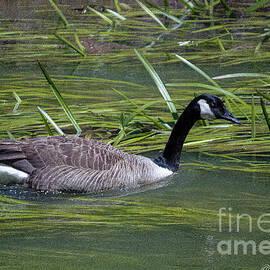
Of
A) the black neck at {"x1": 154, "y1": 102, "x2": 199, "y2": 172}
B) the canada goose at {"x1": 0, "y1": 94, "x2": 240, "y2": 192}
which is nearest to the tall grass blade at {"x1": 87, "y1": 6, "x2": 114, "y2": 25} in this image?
the black neck at {"x1": 154, "y1": 102, "x2": 199, "y2": 172}

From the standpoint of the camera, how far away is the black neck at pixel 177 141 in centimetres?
810

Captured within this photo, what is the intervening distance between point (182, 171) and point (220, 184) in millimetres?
819

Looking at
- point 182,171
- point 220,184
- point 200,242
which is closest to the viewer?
point 200,242

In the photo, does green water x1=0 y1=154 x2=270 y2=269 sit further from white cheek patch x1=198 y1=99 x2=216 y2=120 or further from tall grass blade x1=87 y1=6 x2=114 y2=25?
tall grass blade x1=87 y1=6 x2=114 y2=25

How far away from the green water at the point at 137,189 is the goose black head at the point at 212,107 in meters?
0.39

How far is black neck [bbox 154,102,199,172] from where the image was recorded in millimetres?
8102

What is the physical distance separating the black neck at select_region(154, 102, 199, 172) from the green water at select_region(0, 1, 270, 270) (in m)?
0.19

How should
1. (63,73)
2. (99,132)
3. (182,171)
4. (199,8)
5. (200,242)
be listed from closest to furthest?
(200,242) < (182,171) < (99,132) < (63,73) < (199,8)

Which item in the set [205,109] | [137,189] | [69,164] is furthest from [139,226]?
[205,109]

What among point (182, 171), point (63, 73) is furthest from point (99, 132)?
point (63, 73)

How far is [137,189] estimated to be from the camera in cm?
777

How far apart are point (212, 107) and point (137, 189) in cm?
126

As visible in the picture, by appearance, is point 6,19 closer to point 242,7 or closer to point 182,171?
point 242,7

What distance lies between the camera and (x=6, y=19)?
582 inches
